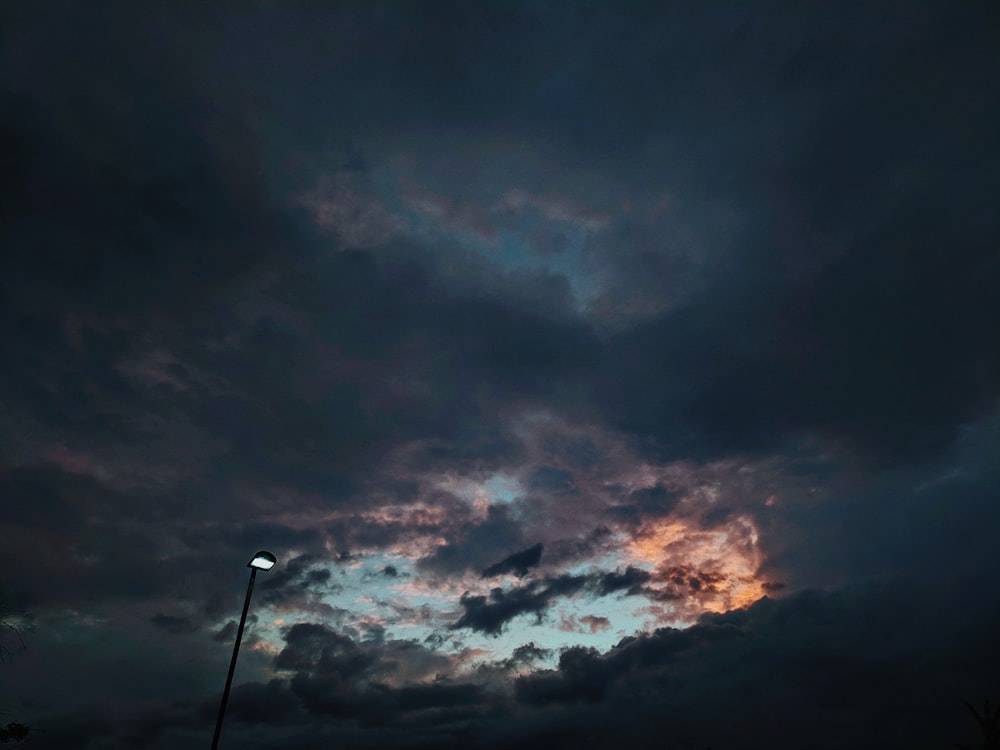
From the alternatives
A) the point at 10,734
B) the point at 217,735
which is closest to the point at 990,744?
the point at 217,735

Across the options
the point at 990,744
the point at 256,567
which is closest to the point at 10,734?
the point at 256,567

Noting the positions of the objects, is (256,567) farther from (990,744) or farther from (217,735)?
(990,744)

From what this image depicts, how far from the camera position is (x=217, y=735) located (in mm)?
18188

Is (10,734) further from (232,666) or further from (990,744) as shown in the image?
(990,744)

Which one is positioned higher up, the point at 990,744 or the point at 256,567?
the point at 256,567

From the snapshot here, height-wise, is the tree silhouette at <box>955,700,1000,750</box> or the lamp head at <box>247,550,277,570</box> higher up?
the lamp head at <box>247,550,277,570</box>

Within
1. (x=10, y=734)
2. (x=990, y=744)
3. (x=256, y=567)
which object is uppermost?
(x=256, y=567)

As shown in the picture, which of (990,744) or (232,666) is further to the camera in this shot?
(990,744)

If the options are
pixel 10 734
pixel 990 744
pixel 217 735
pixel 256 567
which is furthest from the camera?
pixel 10 734

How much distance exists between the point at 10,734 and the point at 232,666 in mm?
15529

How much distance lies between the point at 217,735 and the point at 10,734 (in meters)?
16.3

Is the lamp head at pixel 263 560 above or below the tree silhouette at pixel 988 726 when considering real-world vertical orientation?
above

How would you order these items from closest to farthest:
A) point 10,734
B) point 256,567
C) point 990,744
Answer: point 256,567 < point 990,744 < point 10,734

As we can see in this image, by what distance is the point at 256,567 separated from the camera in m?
19.5
